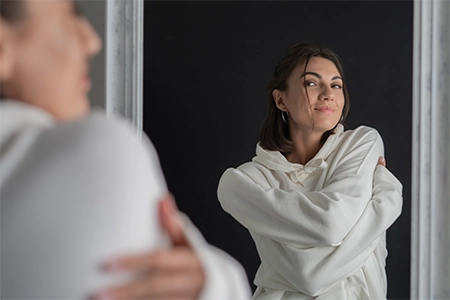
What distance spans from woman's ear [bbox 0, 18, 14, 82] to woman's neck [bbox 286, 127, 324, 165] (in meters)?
1.52

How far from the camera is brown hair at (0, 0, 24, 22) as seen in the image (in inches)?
20.5

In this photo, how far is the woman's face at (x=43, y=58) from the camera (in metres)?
0.52

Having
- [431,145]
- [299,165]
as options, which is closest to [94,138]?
[299,165]

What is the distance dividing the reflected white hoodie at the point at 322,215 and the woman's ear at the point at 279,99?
0.55 feet

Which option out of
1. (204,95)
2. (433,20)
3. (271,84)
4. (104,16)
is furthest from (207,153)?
(433,20)

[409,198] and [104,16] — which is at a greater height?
[104,16]

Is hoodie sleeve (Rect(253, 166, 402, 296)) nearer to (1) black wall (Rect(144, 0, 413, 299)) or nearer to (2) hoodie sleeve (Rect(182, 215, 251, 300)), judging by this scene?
(1) black wall (Rect(144, 0, 413, 299))

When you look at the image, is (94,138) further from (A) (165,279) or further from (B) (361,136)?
(B) (361,136)

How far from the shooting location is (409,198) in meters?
2.50

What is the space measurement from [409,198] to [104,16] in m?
1.34

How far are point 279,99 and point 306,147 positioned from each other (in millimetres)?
186

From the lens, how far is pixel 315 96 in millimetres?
1944

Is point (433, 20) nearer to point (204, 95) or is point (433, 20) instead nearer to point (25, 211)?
point (204, 95)

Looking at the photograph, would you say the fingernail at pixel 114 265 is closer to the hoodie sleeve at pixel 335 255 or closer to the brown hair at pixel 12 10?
the brown hair at pixel 12 10
